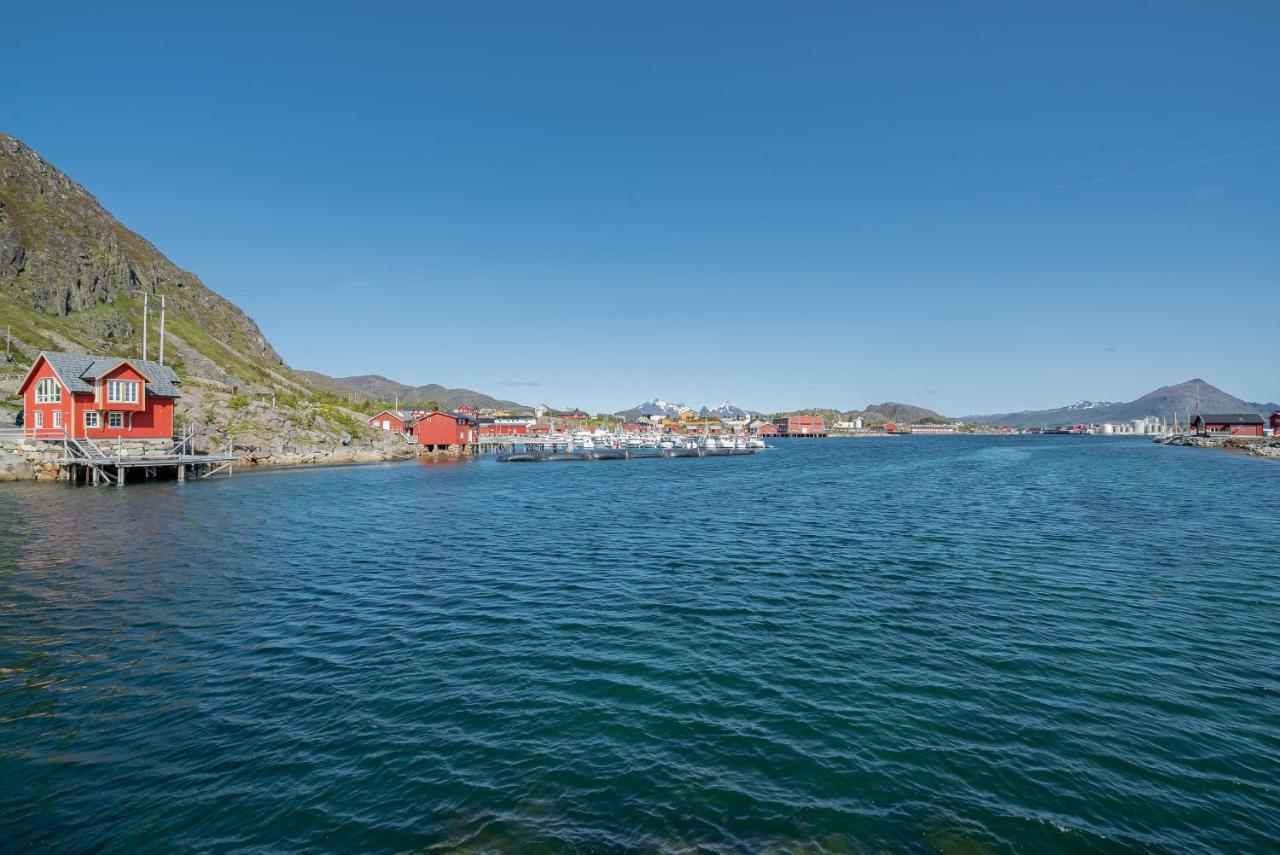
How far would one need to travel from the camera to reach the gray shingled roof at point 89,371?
200 ft

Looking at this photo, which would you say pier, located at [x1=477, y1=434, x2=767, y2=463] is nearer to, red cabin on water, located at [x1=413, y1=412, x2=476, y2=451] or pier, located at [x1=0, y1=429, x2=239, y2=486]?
red cabin on water, located at [x1=413, y1=412, x2=476, y2=451]

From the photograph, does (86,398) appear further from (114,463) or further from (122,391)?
(114,463)

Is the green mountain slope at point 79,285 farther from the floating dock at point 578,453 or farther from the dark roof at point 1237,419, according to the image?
the dark roof at point 1237,419

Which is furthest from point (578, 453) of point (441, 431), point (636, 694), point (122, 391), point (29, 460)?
point (636, 694)

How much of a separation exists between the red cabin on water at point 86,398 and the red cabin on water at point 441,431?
185 ft

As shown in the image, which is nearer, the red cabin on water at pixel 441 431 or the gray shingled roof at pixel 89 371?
the gray shingled roof at pixel 89 371

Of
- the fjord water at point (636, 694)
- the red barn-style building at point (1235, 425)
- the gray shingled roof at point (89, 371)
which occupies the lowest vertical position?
the fjord water at point (636, 694)

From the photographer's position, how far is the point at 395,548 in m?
34.2

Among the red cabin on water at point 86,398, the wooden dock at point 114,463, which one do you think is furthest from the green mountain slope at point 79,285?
the wooden dock at point 114,463

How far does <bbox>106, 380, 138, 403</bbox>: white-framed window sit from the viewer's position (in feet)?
209

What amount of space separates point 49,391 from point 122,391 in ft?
19.1

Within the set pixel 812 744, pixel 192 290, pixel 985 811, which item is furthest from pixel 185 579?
pixel 192 290

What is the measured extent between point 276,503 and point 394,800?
4759 cm

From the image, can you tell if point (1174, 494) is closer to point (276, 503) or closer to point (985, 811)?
point (985, 811)
